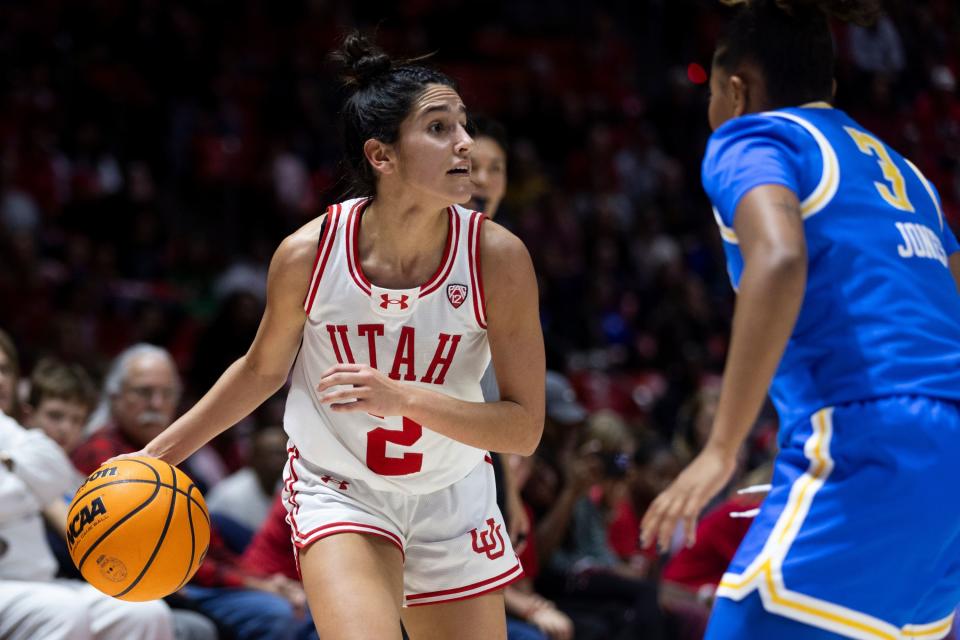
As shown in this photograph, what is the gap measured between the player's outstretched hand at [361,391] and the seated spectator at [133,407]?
3033 mm

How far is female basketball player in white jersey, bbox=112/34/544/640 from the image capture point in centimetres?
327

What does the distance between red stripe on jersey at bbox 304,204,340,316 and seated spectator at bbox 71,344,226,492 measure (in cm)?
269

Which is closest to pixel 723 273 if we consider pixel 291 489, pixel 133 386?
pixel 133 386

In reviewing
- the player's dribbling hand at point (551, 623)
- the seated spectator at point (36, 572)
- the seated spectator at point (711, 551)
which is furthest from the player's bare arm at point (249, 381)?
the player's dribbling hand at point (551, 623)

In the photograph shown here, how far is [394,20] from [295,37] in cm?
188

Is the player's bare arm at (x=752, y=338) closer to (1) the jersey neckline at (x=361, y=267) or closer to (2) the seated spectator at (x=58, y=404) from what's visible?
(1) the jersey neckline at (x=361, y=267)

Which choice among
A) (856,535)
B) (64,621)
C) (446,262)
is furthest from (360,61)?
(64,621)

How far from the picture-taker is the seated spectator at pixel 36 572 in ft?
14.7

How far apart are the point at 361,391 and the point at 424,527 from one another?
62 cm

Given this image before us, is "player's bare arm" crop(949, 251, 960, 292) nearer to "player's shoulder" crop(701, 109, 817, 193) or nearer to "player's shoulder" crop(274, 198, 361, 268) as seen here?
"player's shoulder" crop(701, 109, 817, 193)

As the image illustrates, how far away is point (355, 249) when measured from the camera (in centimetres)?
333

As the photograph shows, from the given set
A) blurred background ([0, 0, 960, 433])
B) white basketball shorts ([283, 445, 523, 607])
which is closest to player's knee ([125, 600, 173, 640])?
white basketball shorts ([283, 445, 523, 607])

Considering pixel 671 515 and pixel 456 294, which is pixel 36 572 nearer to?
pixel 456 294

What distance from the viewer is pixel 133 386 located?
5828mm
